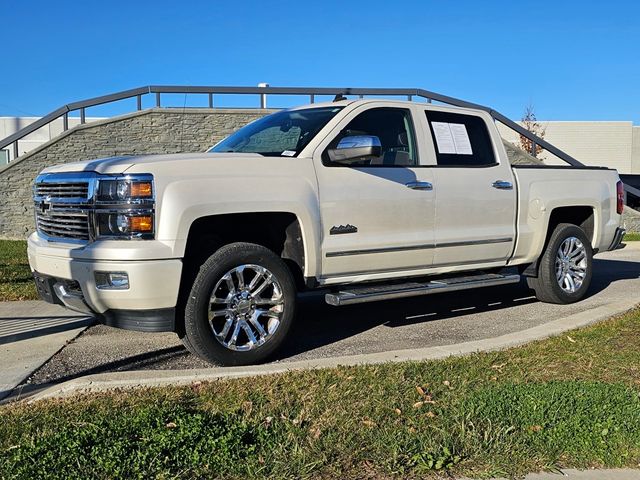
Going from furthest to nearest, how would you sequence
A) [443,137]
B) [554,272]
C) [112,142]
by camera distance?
[112,142] < [554,272] < [443,137]

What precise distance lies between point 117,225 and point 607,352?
380 centimetres

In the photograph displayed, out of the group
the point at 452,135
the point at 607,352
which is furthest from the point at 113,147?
the point at 607,352

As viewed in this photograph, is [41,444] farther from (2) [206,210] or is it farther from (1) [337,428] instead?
(2) [206,210]

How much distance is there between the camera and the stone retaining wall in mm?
15039

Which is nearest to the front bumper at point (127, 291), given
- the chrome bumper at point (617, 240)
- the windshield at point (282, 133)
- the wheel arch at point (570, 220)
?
the windshield at point (282, 133)

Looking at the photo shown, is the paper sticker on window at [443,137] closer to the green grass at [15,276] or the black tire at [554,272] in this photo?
the black tire at [554,272]

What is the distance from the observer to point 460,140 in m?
6.50

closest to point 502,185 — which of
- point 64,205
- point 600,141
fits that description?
point 64,205

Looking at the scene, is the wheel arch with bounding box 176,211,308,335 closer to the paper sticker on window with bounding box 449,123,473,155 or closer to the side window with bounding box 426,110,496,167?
the side window with bounding box 426,110,496,167

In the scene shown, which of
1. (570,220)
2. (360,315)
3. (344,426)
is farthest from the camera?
(570,220)

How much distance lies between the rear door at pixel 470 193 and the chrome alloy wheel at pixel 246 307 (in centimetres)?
180

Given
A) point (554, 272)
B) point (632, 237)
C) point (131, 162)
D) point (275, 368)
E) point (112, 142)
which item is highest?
point (112, 142)

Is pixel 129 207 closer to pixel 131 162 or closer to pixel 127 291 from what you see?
pixel 131 162

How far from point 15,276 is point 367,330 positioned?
5.36 meters
